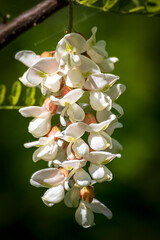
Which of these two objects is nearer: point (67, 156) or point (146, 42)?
point (67, 156)

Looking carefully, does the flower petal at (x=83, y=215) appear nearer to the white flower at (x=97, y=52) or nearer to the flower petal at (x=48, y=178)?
the flower petal at (x=48, y=178)

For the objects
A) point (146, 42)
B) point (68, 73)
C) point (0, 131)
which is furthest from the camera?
point (146, 42)

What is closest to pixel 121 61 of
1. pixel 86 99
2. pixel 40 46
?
pixel 40 46

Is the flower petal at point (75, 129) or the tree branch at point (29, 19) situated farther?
the tree branch at point (29, 19)

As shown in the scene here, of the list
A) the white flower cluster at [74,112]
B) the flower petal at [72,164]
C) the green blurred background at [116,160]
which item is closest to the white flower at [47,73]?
the white flower cluster at [74,112]

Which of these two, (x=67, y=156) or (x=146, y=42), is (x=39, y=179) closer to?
(x=67, y=156)

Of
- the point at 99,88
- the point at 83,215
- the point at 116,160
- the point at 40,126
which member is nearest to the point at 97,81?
the point at 99,88
